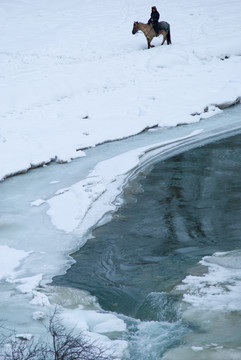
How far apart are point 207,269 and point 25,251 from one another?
2257 millimetres

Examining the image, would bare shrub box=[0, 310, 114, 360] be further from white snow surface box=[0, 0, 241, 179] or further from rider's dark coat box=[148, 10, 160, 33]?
rider's dark coat box=[148, 10, 160, 33]

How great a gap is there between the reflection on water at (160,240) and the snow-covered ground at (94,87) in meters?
0.35

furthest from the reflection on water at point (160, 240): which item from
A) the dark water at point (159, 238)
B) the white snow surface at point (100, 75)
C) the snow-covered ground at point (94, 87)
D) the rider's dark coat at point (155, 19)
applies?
the rider's dark coat at point (155, 19)

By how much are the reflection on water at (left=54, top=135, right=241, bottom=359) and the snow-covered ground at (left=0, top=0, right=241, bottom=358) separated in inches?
13.8

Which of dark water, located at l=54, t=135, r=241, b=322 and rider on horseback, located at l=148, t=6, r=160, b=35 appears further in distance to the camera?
rider on horseback, located at l=148, t=6, r=160, b=35

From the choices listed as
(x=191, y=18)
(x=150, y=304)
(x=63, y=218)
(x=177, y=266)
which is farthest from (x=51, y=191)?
(x=191, y=18)

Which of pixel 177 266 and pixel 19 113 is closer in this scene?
pixel 177 266

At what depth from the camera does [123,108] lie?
14102 millimetres

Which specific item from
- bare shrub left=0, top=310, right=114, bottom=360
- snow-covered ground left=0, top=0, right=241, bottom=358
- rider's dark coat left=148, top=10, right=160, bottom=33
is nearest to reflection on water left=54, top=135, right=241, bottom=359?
snow-covered ground left=0, top=0, right=241, bottom=358

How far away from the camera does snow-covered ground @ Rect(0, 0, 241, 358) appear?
852 centimetres

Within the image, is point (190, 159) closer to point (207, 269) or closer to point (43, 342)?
point (207, 269)

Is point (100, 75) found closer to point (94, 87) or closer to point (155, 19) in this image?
point (94, 87)

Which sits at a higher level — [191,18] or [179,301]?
[191,18]

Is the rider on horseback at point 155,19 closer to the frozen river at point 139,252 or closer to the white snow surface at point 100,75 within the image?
the white snow surface at point 100,75
